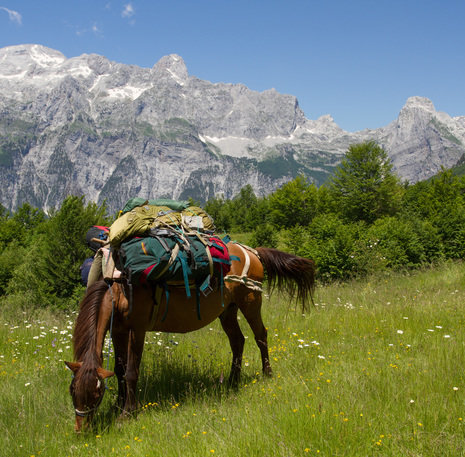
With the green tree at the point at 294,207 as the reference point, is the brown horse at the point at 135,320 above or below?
below

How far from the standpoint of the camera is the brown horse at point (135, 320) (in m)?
3.48

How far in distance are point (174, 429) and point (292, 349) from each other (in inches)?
116

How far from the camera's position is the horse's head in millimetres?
3395

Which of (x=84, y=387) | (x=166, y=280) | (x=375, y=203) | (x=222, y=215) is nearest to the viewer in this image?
(x=84, y=387)

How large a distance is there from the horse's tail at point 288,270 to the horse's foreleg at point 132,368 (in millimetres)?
2612

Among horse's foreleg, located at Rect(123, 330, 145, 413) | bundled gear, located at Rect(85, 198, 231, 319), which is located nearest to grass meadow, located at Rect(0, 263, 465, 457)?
horse's foreleg, located at Rect(123, 330, 145, 413)

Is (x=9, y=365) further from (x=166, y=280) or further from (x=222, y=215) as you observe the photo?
(x=222, y=215)

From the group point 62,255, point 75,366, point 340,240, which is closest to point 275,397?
point 75,366

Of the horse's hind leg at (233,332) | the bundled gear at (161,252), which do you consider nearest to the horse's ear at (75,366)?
the bundled gear at (161,252)

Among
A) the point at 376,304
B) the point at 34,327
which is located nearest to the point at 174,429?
the point at 34,327

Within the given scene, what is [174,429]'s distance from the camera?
3473 mm

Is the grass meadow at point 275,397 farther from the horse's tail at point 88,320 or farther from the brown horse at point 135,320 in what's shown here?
the horse's tail at point 88,320

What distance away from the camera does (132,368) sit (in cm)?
398

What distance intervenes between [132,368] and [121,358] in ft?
1.05
